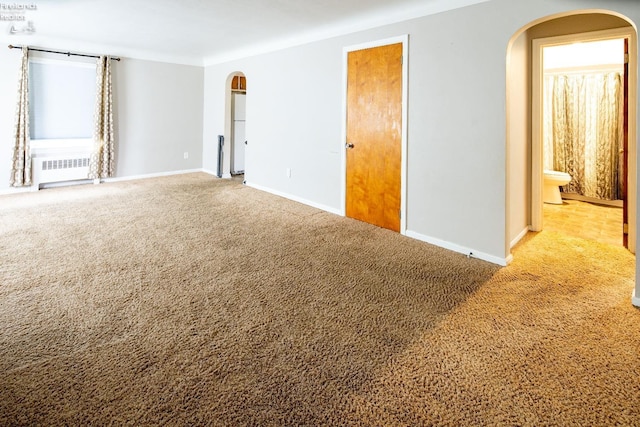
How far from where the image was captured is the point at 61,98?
18.0 feet

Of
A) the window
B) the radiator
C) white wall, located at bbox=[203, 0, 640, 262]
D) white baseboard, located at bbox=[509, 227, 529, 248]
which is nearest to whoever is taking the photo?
white wall, located at bbox=[203, 0, 640, 262]

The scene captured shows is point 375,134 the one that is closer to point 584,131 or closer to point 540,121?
point 540,121

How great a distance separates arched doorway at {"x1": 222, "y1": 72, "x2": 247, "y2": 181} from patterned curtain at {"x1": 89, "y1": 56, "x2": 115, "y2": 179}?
1863mm

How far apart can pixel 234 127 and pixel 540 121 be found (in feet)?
17.1

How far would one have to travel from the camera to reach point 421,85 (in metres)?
3.41

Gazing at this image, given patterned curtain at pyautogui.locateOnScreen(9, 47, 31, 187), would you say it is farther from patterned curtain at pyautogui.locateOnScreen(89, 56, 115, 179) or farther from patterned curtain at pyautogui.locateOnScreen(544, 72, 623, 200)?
patterned curtain at pyautogui.locateOnScreen(544, 72, 623, 200)

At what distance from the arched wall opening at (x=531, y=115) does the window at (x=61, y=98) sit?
5.97 meters

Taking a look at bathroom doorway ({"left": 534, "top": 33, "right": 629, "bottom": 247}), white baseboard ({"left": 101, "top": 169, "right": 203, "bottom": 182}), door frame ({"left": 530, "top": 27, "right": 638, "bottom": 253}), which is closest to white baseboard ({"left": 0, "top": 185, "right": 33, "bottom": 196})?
white baseboard ({"left": 101, "top": 169, "right": 203, "bottom": 182})

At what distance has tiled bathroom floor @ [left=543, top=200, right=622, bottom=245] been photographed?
3813 millimetres

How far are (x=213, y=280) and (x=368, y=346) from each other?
1274mm

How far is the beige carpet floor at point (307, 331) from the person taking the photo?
1426mm

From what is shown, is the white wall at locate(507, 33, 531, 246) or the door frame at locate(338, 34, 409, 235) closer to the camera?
the white wall at locate(507, 33, 531, 246)

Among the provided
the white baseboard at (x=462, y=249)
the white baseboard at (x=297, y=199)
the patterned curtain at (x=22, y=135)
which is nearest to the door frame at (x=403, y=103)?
the white baseboard at (x=462, y=249)

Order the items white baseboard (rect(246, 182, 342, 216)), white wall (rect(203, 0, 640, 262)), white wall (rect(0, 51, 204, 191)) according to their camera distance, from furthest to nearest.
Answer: white wall (rect(0, 51, 204, 191)), white baseboard (rect(246, 182, 342, 216)), white wall (rect(203, 0, 640, 262))
